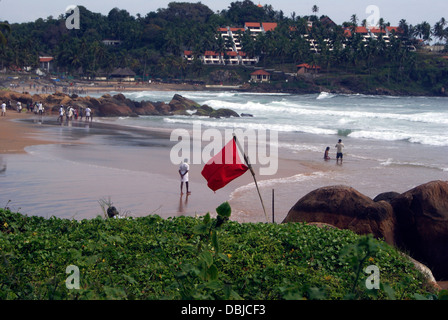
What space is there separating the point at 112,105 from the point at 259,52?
79400mm

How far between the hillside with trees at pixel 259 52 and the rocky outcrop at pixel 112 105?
50.5 m

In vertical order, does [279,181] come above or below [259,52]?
below

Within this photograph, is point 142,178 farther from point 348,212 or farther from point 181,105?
point 181,105

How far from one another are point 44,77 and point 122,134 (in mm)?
65543

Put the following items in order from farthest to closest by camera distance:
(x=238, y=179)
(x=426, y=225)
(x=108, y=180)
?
(x=238, y=179)
(x=108, y=180)
(x=426, y=225)

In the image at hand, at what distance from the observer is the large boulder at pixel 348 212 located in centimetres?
→ 923

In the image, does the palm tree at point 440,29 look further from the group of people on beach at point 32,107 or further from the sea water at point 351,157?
the group of people on beach at point 32,107

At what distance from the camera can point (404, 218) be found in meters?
9.42

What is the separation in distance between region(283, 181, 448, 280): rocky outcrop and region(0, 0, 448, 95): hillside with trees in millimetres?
88381

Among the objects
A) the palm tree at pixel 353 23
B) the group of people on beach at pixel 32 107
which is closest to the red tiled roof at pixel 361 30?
the palm tree at pixel 353 23

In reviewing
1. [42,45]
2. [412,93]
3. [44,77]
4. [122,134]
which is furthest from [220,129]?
[42,45]

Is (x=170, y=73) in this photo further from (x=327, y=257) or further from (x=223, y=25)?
(x=327, y=257)

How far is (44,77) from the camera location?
87625mm

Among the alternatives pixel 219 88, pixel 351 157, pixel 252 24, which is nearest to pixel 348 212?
pixel 351 157
